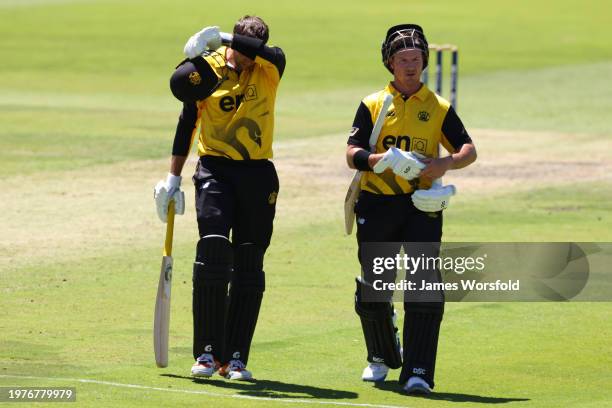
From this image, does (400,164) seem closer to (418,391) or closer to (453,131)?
(453,131)

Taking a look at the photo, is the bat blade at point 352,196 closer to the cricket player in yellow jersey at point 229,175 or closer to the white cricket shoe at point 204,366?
the cricket player in yellow jersey at point 229,175

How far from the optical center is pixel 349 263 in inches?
574

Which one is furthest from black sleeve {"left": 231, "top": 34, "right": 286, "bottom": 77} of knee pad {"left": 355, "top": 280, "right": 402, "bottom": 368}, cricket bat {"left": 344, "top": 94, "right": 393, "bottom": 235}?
knee pad {"left": 355, "top": 280, "right": 402, "bottom": 368}

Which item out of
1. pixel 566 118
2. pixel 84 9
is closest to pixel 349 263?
pixel 566 118

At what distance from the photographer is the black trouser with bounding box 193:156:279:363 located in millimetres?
9320

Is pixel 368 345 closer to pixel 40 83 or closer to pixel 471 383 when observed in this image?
pixel 471 383

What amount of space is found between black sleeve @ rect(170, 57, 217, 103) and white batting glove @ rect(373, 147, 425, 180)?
1.14 meters

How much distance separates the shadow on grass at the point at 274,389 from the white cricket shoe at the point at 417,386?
0.31m

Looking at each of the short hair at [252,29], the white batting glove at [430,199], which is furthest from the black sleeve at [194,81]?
the white batting glove at [430,199]

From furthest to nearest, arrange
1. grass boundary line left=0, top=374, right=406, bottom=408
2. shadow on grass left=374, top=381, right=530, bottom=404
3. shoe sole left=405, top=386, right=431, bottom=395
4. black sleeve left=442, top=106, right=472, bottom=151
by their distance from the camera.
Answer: black sleeve left=442, top=106, right=472, bottom=151 → shoe sole left=405, top=386, right=431, bottom=395 → shadow on grass left=374, top=381, right=530, bottom=404 → grass boundary line left=0, top=374, right=406, bottom=408

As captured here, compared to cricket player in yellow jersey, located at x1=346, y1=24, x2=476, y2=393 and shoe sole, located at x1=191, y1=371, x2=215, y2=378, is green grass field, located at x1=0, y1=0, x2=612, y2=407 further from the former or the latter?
cricket player in yellow jersey, located at x1=346, y1=24, x2=476, y2=393

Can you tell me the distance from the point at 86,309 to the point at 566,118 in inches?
795

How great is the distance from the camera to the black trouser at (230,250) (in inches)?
367

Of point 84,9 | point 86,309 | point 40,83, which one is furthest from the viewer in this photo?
point 84,9
